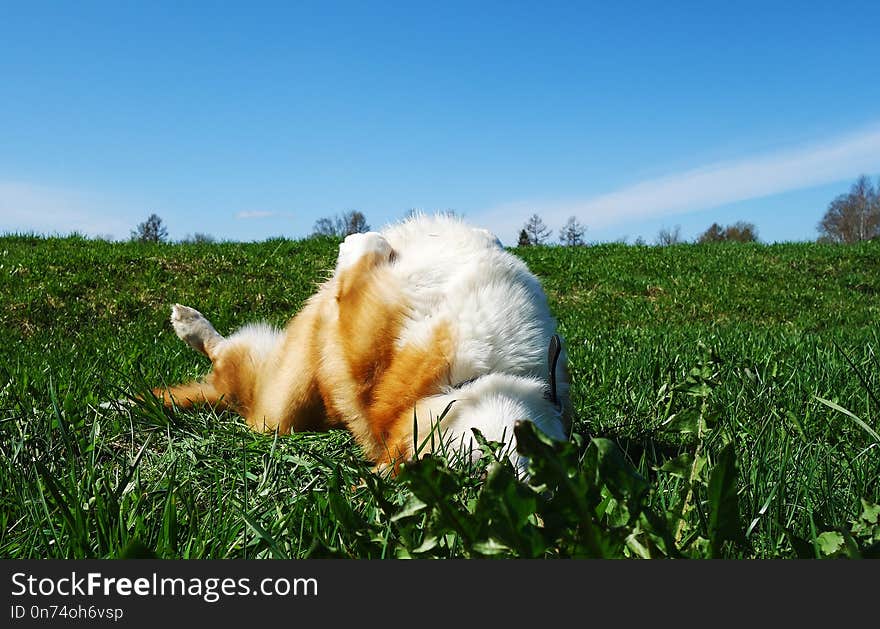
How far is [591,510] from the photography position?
3.96ft

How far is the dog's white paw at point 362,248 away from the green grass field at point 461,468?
0.77 m

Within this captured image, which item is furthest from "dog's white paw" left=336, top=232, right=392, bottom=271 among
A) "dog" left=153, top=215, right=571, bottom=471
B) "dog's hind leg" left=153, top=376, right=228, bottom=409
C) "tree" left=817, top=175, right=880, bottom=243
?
"tree" left=817, top=175, right=880, bottom=243

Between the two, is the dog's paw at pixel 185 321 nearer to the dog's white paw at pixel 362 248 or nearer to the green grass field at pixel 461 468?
the green grass field at pixel 461 468

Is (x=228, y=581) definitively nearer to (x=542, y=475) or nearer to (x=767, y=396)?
(x=542, y=475)

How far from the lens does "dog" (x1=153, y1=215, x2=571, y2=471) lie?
2.07 meters

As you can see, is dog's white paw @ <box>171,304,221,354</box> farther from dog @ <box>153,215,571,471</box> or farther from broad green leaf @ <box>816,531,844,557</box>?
broad green leaf @ <box>816,531,844,557</box>

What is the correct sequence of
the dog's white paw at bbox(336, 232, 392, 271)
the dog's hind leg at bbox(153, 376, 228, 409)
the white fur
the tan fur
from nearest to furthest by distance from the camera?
the white fur, the tan fur, the dog's white paw at bbox(336, 232, 392, 271), the dog's hind leg at bbox(153, 376, 228, 409)

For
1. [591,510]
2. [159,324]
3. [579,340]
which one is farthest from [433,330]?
[159,324]

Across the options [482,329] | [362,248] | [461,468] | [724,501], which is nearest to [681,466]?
[724,501]

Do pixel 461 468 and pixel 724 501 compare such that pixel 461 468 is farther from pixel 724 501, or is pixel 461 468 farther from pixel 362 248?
pixel 362 248

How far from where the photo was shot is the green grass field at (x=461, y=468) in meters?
1.15

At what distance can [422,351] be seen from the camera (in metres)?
2.26

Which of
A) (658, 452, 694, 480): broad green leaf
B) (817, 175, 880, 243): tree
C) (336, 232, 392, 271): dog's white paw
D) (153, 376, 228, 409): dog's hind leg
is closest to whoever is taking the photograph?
(658, 452, 694, 480): broad green leaf

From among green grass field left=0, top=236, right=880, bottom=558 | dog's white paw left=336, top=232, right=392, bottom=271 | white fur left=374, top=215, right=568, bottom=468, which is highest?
dog's white paw left=336, top=232, right=392, bottom=271
